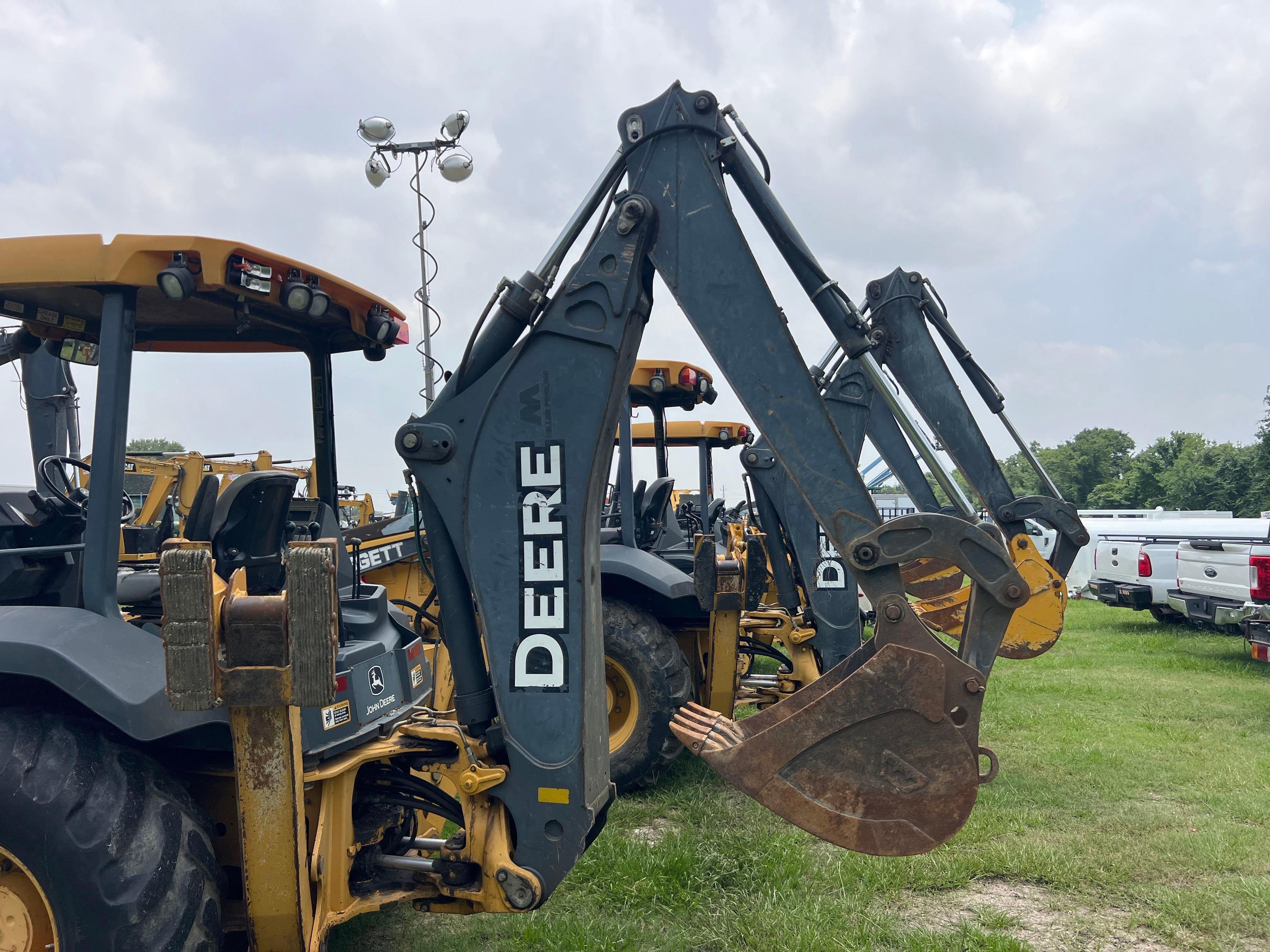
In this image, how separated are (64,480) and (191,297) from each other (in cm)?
164

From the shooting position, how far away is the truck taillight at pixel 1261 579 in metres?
8.25

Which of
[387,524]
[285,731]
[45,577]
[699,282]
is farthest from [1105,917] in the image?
[387,524]

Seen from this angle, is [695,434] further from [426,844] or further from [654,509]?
[426,844]

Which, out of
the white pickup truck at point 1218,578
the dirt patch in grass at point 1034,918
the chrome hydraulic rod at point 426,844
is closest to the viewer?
the chrome hydraulic rod at point 426,844

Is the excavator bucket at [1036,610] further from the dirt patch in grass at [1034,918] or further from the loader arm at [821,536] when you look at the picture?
the dirt patch in grass at [1034,918]

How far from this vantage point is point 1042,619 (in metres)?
7.16

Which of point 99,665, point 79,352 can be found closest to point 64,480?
point 79,352

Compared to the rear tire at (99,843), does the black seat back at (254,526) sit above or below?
above

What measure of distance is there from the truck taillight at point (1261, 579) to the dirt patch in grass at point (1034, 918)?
5387 millimetres

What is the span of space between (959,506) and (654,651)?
228 cm

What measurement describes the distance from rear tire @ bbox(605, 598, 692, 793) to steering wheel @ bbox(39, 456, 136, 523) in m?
3.01

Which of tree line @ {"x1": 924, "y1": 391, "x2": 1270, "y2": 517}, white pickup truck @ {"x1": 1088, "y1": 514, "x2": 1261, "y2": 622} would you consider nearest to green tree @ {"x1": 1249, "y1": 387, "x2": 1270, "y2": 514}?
tree line @ {"x1": 924, "y1": 391, "x2": 1270, "y2": 517}

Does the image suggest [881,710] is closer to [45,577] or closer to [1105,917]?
[1105,917]

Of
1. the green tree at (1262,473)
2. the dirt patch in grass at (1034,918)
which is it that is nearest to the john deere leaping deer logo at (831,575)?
the dirt patch in grass at (1034,918)
